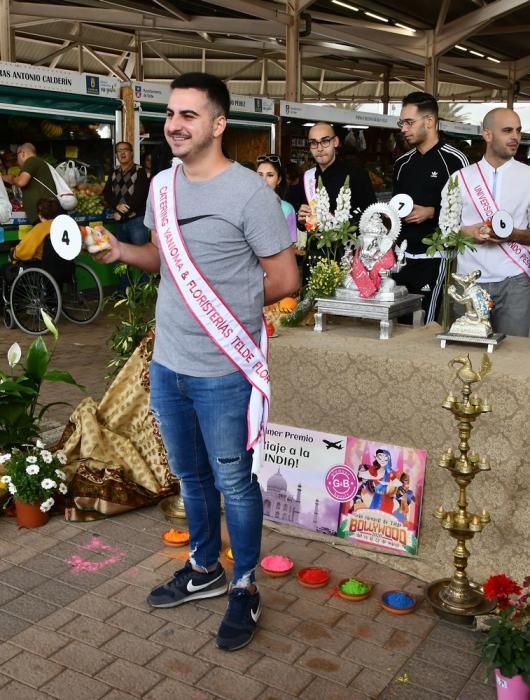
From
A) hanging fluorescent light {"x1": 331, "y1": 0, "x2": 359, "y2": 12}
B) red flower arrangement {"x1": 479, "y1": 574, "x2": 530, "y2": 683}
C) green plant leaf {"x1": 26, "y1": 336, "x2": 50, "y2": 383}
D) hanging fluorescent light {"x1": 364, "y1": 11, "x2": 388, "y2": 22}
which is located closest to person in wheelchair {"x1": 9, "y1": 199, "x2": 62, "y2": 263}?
green plant leaf {"x1": 26, "y1": 336, "x2": 50, "y2": 383}

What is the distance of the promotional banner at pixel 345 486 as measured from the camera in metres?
3.08

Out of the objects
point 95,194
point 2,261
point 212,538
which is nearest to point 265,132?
point 95,194

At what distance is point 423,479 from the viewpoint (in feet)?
9.93

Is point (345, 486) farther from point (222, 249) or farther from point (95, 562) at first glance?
point (222, 249)

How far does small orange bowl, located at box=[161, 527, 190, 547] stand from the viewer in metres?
3.30

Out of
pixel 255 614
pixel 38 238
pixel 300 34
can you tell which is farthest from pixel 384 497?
pixel 300 34

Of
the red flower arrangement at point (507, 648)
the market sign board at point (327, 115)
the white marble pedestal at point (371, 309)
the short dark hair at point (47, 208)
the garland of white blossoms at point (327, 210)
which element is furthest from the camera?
the market sign board at point (327, 115)

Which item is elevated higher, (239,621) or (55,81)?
(55,81)

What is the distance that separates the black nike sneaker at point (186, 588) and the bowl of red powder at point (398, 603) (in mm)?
556

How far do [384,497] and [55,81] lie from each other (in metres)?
6.45

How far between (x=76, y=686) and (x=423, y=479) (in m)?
1.37

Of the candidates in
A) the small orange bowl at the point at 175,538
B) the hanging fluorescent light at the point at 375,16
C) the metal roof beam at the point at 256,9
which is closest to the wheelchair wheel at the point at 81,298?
the small orange bowl at the point at 175,538

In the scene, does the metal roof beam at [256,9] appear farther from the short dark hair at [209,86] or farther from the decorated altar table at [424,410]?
the short dark hair at [209,86]

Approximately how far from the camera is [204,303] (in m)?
2.43
